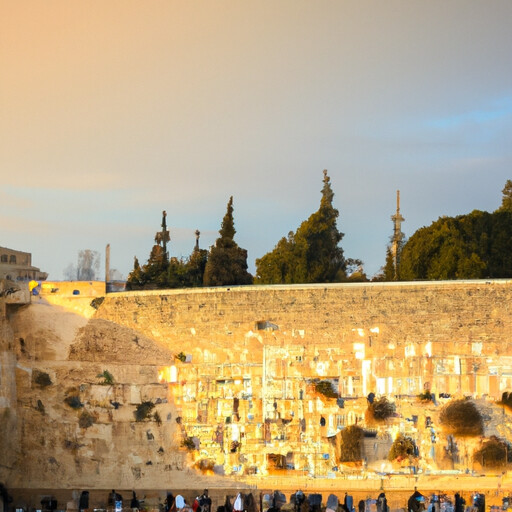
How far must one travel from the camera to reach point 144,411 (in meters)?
22.9

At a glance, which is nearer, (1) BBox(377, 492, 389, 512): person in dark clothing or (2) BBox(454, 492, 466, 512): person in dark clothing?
(2) BBox(454, 492, 466, 512): person in dark clothing

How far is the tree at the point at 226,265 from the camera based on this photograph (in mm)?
27547

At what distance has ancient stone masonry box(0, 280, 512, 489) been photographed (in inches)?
843

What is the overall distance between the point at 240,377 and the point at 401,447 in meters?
3.39

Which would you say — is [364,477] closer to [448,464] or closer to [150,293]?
[448,464]

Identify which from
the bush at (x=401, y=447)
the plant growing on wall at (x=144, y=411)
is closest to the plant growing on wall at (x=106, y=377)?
the plant growing on wall at (x=144, y=411)

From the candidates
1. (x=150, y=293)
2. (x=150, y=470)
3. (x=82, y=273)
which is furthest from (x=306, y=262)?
(x=82, y=273)

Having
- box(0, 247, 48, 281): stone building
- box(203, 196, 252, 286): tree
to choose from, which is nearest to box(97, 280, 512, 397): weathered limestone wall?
box(203, 196, 252, 286): tree

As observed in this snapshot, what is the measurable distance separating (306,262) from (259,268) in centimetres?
140

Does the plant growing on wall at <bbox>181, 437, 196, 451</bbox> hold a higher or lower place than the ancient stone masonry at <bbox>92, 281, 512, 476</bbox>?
lower

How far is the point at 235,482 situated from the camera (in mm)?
22078

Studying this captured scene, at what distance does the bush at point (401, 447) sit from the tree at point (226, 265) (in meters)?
7.43

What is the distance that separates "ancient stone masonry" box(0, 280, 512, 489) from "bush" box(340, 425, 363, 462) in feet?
0.30

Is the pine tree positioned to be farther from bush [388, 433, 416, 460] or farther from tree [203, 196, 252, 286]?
bush [388, 433, 416, 460]
